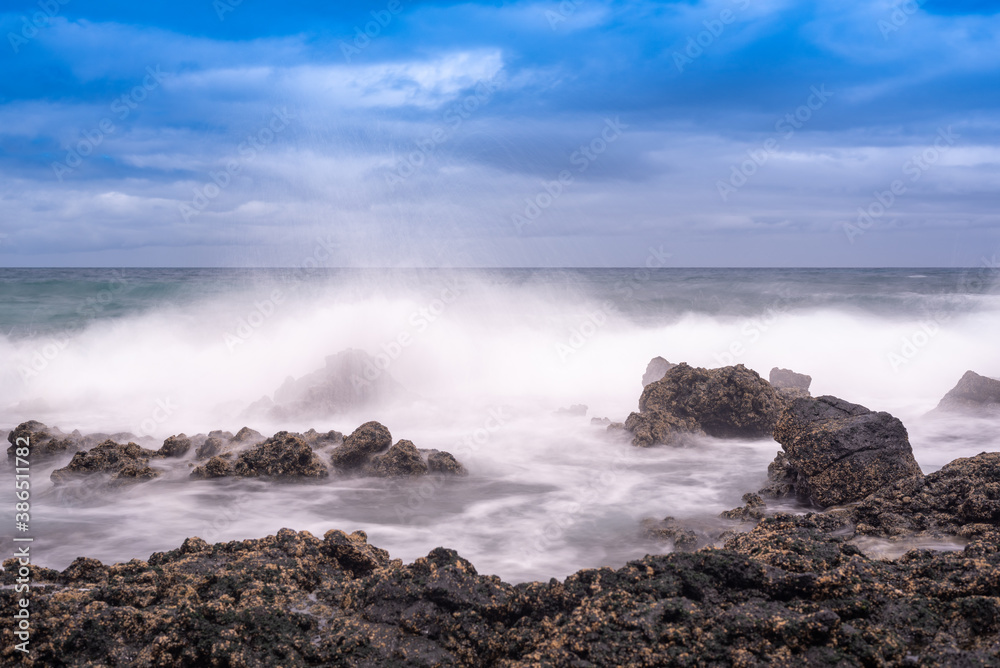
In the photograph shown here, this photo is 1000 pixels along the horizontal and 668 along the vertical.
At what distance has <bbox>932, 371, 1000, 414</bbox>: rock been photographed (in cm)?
1179

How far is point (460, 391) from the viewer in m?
15.0

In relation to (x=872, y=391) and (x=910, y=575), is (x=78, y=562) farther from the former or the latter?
(x=872, y=391)

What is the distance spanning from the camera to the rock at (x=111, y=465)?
26.3ft

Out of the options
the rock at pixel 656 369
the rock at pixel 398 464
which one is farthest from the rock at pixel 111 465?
the rock at pixel 656 369

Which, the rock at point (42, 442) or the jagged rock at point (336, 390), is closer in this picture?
the rock at point (42, 442)

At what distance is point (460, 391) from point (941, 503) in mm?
10441

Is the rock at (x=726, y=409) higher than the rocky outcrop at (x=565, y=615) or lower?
higher

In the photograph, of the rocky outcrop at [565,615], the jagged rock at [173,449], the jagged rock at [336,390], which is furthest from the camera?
the jagged rock at [336,390]

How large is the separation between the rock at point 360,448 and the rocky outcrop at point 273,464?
0.27m

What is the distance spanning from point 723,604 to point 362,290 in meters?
18.4

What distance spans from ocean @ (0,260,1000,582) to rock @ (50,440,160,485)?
30 centimetres

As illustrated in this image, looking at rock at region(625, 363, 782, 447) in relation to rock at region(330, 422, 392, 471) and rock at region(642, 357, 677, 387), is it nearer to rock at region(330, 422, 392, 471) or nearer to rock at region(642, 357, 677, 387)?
rock at region(642, 357, 677, 387)

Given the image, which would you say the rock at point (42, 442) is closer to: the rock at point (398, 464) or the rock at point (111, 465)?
the rock at point (111, 465)

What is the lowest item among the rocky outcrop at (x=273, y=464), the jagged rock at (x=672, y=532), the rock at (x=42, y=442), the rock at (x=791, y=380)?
the jagged rock at (x=672, y=532)
